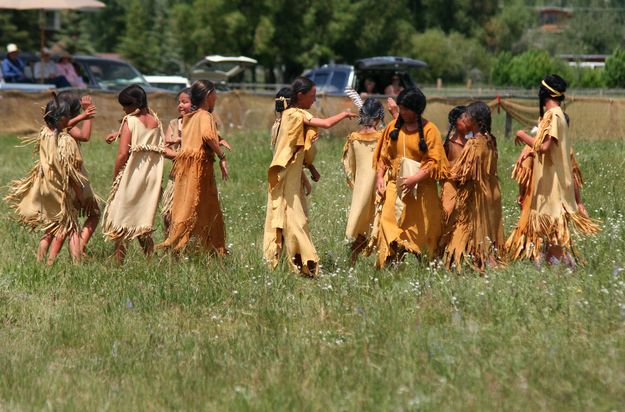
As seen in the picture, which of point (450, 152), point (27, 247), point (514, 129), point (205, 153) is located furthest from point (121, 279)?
point (514, 129)

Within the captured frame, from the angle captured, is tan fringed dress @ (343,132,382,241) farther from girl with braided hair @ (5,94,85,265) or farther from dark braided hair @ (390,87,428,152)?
girl with braided hair @ (5,94,85,265)

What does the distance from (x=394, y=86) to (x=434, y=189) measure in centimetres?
1622

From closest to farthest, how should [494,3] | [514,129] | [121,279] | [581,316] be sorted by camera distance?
1. [581,316]
2. [121,279]
3. [514,129]
4. [494,3]

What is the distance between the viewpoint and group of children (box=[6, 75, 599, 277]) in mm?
9625

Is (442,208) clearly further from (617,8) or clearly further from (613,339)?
(617,8)

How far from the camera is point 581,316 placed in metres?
7.43

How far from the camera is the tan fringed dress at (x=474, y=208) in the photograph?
31.8 feet

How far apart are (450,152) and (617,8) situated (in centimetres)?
7405

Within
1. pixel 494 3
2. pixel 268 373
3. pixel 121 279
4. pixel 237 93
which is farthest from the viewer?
pixel 494 3

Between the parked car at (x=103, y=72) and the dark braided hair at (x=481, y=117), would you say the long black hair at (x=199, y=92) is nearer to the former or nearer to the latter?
the dark braided hair at (x=481, y=117)

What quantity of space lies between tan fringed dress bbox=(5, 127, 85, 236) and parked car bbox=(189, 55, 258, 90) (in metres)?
23.1

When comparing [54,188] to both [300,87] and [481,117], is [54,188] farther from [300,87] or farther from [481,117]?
Result: [481,117]

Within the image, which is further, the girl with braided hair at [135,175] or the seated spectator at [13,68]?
the seated spectator at [13,68]

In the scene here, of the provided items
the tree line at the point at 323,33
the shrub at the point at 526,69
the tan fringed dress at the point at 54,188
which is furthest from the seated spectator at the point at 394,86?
the shrub at the point at 526,69
